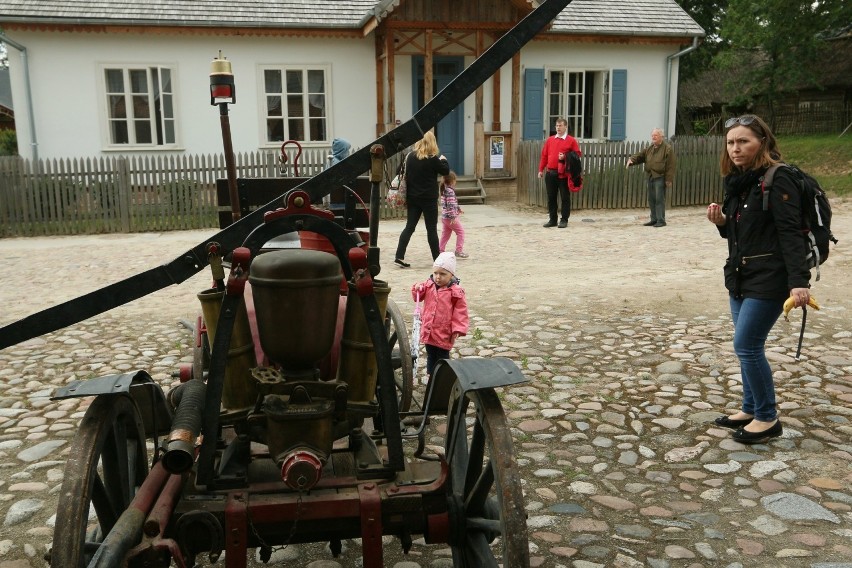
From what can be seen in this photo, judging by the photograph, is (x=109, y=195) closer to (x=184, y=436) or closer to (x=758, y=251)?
(x=758, y=251)

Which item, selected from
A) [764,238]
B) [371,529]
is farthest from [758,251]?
[371,529]

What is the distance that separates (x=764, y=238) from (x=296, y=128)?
15.7 metres

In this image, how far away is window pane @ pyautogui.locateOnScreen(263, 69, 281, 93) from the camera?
721 inches

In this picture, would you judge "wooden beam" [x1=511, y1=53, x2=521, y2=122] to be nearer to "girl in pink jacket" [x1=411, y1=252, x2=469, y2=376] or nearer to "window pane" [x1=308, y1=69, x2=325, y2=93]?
"window pane" [x1=308, y1=69, x2=325, y2=93]

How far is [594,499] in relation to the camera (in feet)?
12.3

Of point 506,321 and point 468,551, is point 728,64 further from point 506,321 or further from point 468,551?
point 468,551

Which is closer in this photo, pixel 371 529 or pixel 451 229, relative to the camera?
pixel 371 529

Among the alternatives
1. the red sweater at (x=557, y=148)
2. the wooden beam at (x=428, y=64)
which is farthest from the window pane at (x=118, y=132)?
the red sweater at (x=557, y=148)

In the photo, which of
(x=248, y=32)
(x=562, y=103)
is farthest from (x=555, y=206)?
(x=248, y=32)

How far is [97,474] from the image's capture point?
2.56 meters

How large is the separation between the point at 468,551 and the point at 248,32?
1675 centimetres

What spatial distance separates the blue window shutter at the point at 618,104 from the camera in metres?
20.0

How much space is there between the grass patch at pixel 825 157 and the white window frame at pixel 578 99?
585 cm

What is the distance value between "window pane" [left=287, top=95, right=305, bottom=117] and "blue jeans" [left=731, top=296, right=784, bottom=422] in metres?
15.4
